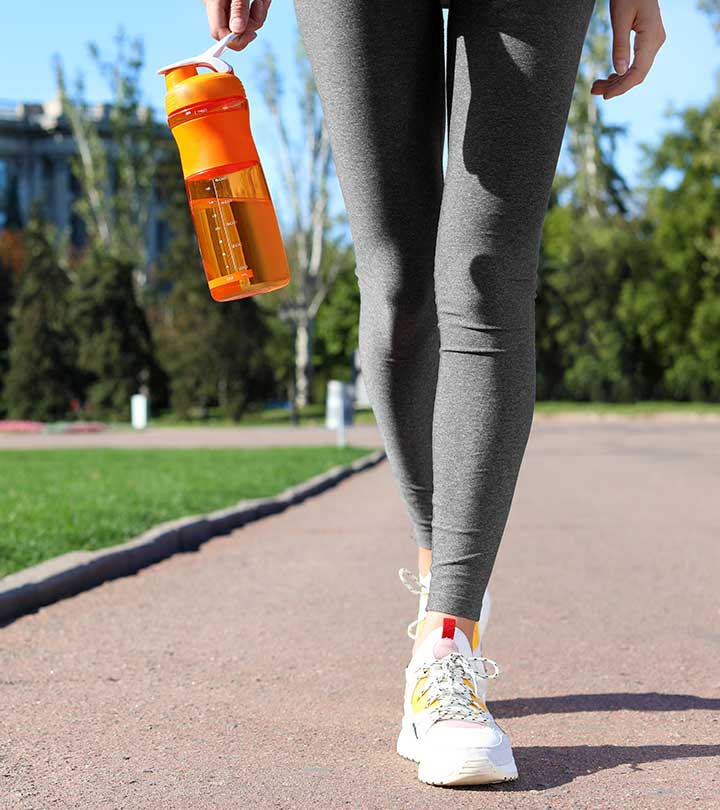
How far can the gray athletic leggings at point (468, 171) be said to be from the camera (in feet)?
7.48

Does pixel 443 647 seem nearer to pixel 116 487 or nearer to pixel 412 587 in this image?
pixel 412 587

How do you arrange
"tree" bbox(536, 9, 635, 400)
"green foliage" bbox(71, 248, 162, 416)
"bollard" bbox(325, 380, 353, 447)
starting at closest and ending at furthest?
"bollard" bbox(325, 380, 353, 447), "green foliage" bbox(71, 248, 162, 416), "tree" bbox(536, 9, 635, 400)

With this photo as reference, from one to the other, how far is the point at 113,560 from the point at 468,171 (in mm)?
3204

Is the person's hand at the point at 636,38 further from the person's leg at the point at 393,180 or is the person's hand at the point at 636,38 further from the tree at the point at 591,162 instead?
the tree at the point at 591,162

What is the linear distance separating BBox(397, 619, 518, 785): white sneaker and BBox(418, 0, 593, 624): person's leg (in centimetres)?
6

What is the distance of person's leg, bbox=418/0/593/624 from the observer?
7.47 feet

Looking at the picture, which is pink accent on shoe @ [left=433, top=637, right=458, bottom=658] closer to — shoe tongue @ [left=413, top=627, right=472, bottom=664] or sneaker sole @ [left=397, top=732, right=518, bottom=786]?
shoe tongue @ [left=413, top=627, right=472, bottom=664]

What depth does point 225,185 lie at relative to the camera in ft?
7.69

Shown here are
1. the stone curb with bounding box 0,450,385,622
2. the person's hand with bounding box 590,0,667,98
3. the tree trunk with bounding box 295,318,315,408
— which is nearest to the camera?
the person's hand with bounding box 590,0,667,98

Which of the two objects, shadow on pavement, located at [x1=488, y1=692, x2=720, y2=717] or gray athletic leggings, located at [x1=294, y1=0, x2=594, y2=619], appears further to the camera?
shadow on pavement, located at [x1=488, y1=692, x2=720, y2=717]

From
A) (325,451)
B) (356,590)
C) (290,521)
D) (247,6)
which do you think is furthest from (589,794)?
(325,451)

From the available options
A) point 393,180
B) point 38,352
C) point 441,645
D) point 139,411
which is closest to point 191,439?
point 139,411

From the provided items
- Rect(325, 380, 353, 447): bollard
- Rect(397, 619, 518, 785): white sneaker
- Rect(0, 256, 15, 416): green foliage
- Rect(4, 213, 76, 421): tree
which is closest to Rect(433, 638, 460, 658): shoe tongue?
Rect(397, 619, 518, 785): white sneaker

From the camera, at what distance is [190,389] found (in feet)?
119
